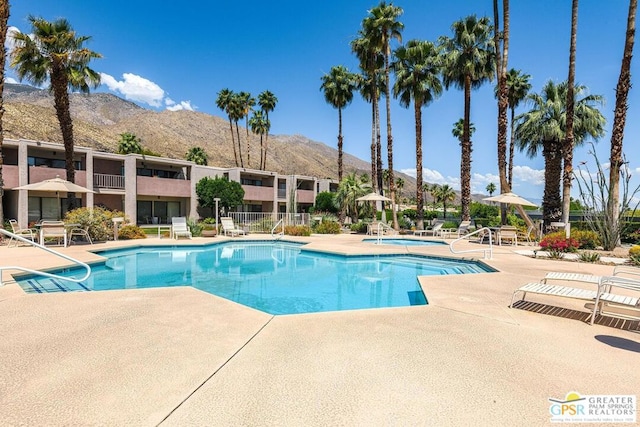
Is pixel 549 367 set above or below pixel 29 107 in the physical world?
below

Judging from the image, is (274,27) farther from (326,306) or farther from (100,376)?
(100,376)

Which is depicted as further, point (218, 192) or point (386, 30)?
point (218, 192)

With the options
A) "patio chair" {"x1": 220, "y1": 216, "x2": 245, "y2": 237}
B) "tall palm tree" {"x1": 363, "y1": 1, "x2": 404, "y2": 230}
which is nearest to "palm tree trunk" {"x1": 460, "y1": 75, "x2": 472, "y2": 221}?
"tall palm tree" {"x1": 363, "y1": 1, "x2": 404, "y2": 230}

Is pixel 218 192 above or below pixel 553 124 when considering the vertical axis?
below

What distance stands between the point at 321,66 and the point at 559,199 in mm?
20974

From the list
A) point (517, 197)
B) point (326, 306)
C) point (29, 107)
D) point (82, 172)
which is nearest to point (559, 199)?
point (517, 197)

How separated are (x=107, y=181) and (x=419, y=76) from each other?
72.6 ft

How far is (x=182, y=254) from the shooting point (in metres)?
12.9

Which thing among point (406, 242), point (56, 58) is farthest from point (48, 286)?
point (406, 242)

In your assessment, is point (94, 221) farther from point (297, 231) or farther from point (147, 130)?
point (147, 130)

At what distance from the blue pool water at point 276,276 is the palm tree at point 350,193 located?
12006mm

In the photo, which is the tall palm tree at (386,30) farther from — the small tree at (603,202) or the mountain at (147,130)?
the mountain at (147,130)

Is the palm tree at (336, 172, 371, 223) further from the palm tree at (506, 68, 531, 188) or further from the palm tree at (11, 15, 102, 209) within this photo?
the palm tree at (11, 15, 102, 209)

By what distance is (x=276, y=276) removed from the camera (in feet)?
31.3
